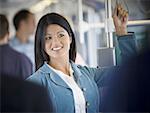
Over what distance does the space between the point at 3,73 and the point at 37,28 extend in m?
0.17

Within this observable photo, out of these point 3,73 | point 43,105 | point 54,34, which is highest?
point 54,34

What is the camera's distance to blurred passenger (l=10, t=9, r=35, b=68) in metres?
1.16

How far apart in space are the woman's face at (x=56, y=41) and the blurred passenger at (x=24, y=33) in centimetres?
5

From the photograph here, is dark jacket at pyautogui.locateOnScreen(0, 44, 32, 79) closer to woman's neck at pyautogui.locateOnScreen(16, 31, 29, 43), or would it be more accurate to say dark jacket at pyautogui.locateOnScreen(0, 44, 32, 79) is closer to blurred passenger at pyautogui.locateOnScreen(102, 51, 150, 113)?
woman's neck at pyautogui.locateOnScreen(16, 31, 29, 43)

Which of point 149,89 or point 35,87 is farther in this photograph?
point 149,89

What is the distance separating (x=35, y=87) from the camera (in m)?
1.17

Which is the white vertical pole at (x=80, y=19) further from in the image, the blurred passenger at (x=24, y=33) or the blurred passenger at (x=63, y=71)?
the blurred passenger at (x=24, y=33)

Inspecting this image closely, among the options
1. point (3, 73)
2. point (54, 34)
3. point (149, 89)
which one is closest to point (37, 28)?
point (54, 34)

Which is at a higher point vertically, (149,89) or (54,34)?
(54,34)

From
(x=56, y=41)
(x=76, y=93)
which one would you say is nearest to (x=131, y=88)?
(x=76, y=93)

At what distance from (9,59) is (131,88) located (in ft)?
1.37

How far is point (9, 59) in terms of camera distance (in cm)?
116

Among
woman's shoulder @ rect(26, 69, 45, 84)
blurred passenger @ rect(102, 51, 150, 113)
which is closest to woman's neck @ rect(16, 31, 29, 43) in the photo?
woman's shoulder @ rect(26, 69, 45, 84)

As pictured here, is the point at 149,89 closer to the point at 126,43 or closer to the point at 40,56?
the point at 126,43
